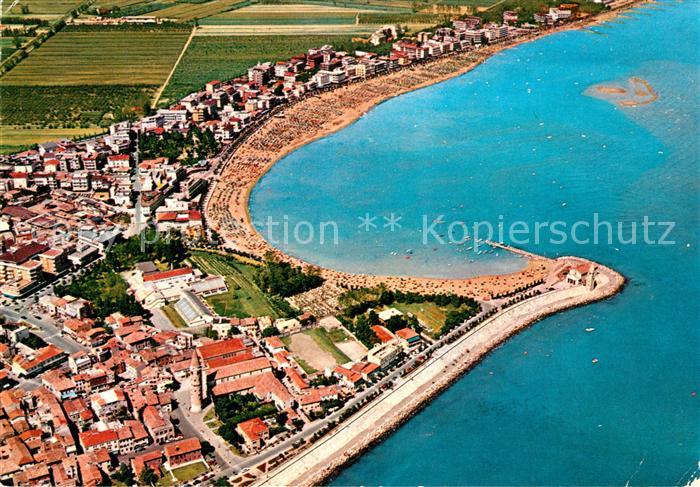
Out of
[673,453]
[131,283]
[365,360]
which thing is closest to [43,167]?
[131,283]

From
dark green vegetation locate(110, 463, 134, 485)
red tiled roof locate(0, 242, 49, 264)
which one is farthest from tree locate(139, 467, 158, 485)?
red tiled roof locate(0, 242, 49, 264)

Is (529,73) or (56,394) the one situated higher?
(529,73)

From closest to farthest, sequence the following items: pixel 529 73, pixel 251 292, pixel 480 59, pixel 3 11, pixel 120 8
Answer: pixel 251 292 < pixel 529 73 < pixel 480 59 < pixel 3 11 < pixel 120 8

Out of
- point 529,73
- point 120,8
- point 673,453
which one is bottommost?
point 673,453

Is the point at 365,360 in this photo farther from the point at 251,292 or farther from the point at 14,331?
the point at 14,331

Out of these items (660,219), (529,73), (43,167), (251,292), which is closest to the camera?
(251,292)

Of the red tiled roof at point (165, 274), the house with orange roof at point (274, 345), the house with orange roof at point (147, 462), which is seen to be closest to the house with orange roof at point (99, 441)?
the house with orange roof at point (147, 462)
